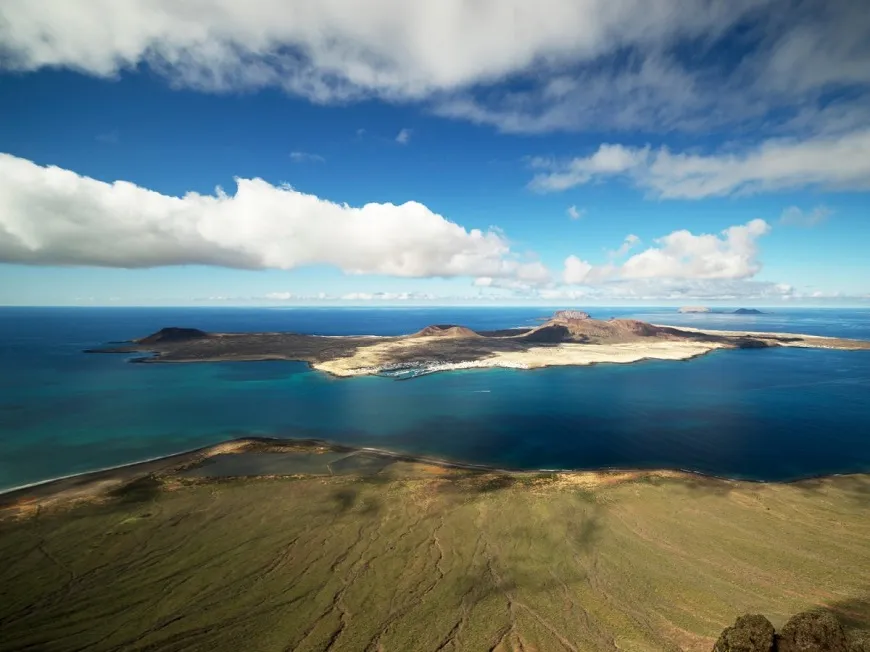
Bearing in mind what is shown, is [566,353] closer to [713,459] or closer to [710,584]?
[713,459]

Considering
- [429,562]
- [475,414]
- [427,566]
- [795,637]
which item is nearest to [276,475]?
[429,562]

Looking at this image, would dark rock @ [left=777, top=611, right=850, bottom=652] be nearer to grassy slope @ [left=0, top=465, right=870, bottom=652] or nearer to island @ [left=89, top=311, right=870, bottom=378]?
grassy slope @ [left=0, top=465, right=870, bottom=652]

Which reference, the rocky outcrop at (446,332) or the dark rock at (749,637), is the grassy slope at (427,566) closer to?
the dark rock at (749,637)

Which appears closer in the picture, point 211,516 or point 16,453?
point 211,516

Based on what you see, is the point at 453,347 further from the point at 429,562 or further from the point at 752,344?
the point at 752,344

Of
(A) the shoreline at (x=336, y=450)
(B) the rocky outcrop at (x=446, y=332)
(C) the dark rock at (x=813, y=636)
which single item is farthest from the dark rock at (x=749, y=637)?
(B) the rocky outcrop at (x=446, y=332)

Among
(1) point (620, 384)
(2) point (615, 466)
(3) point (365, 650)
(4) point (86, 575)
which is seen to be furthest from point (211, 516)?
(1) point (620, 384)
